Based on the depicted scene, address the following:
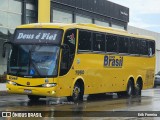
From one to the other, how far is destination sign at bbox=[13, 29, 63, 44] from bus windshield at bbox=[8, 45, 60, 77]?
259 mm

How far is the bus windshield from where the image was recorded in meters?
18.2

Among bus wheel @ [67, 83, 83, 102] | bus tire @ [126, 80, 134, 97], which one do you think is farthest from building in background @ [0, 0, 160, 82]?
bus wheel @ [67, 83, 83, 102]

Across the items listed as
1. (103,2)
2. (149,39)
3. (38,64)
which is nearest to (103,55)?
(38,64)

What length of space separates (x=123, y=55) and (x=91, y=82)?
3.69m

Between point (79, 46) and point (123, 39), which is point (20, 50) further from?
point (123, 39)

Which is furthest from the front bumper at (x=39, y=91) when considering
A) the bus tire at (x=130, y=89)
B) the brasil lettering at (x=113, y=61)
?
the bus tire at (x=130, y=89)

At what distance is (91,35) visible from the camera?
21016 mm

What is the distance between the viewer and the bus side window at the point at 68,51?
1864 cm

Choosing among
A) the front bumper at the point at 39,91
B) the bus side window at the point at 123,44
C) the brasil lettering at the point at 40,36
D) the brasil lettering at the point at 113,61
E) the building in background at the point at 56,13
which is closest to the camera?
the front bumper at the point at 39,91

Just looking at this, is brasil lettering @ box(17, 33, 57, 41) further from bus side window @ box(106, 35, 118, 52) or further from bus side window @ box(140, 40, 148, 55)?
bus side window @ box(140, 40, 148, 55)

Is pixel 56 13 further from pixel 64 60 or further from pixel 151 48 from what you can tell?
pixel 64 60

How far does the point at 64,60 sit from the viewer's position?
737 inches

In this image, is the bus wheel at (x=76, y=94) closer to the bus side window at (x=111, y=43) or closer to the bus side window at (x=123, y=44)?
the bus side window at (x=111, y=43)

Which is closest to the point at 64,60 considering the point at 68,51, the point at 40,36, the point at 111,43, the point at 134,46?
the point at 68,51
